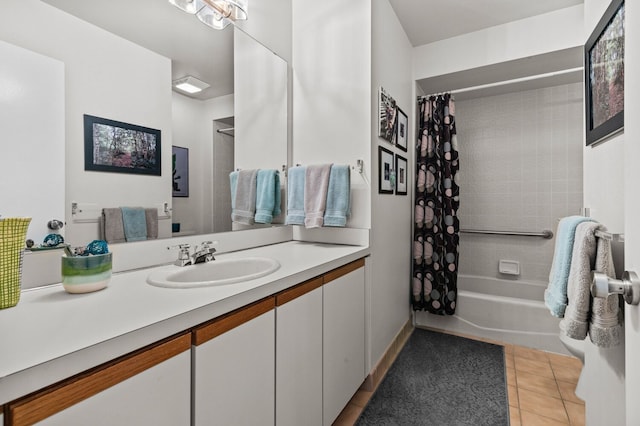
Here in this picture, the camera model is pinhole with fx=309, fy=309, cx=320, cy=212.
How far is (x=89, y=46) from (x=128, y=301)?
2.94 ft

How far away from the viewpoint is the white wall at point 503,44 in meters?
2.14

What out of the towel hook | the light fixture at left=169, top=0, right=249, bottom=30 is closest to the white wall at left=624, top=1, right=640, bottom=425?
the towel hook

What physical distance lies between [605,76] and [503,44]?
1509 mm

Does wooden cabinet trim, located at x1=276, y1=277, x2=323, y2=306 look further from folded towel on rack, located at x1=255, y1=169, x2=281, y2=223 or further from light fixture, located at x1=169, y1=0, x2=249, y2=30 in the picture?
light fixture, located at x1=169, y1=0, x2=249, y2=30

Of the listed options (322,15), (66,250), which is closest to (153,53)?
(66,250)

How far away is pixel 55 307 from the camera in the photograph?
774 millimetres

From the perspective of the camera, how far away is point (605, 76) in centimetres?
111

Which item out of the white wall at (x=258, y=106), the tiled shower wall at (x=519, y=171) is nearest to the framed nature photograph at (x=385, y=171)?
the white wall at (x=258, y=106)

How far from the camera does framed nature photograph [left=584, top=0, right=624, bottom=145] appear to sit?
0.98 m

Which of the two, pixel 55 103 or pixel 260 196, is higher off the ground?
pixel 55 103

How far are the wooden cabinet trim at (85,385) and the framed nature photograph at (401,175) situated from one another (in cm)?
193

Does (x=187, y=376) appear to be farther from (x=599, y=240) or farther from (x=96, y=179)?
(x=599, y=240)

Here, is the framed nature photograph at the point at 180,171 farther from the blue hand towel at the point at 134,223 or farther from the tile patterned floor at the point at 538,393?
the tile patterned floor at the point at 538,393

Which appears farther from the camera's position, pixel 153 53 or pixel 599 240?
pixel 153 53
